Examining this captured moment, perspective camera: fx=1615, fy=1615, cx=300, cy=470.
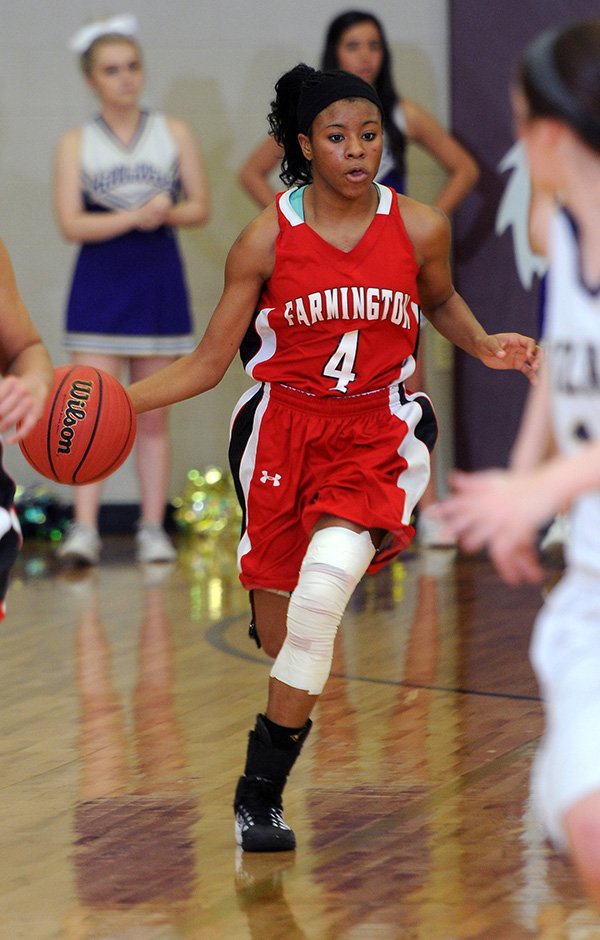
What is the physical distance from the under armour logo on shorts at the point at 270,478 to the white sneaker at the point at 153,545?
375cm

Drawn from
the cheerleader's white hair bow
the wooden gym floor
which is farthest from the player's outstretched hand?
the cheerleader's white hair bow

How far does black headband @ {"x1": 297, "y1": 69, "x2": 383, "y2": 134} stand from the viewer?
12.2 ft

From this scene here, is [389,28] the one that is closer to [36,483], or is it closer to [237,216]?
[237,216]

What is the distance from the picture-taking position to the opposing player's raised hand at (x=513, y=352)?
3.59m

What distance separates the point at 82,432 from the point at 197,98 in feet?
16.4

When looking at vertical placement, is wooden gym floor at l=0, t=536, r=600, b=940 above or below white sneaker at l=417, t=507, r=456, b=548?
below

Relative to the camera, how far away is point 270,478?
3.69 m

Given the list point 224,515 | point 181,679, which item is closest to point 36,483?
point 224,515

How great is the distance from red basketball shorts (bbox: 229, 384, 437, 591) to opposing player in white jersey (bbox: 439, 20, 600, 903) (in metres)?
1.27

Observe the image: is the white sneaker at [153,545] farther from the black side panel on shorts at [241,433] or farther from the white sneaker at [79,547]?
the black side panel on shorts at [241,433]

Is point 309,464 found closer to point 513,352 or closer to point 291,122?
point 513,352

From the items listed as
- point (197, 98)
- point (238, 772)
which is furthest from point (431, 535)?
point (238, 772)

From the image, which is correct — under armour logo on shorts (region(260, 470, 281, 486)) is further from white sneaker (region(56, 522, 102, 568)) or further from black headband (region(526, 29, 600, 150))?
white sneaker (region(56, 522, 102, 568))

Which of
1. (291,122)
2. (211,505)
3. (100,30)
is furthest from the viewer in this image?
(211,505)
